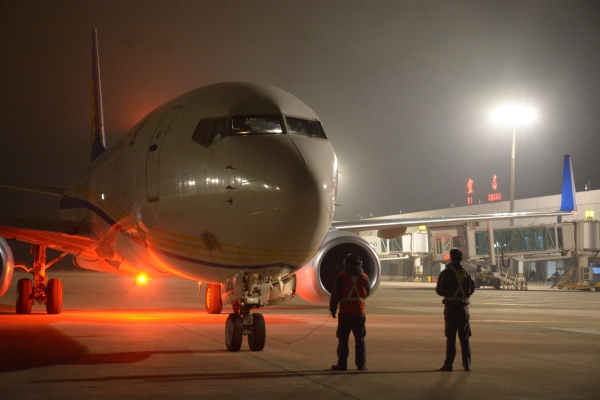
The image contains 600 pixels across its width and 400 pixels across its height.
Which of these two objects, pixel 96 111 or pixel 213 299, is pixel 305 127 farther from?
pixel 96 111

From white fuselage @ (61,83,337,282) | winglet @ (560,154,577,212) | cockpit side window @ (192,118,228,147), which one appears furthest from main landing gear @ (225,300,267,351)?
winglet @ (560,154,577,212)

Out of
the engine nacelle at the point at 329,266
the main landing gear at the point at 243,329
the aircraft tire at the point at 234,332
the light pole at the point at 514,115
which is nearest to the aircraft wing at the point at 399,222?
the engine nacelle at the point at 329,266

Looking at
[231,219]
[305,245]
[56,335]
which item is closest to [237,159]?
[231,219]

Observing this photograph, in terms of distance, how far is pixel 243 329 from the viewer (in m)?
9.80

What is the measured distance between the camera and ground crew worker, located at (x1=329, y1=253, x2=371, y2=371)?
841 cm

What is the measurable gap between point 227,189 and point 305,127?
1.45 meters

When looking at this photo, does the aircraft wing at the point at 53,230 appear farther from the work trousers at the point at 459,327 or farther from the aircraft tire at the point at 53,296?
the work trousers at the point at 459,327

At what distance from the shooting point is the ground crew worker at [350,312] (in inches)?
331

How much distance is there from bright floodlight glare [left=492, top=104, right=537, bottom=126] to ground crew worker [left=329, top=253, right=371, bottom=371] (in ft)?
131

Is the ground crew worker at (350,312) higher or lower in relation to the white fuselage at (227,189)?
lower

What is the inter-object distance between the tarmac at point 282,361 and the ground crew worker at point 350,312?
0.25m

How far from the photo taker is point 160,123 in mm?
10703

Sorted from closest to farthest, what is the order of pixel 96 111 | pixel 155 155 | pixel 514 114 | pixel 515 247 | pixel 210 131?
pixel 210 131 < pixel 155 155 < pixel 96 111 < pixel 514 114 < pixel 515 247

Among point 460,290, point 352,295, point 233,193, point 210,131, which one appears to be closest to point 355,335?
point 352,295
